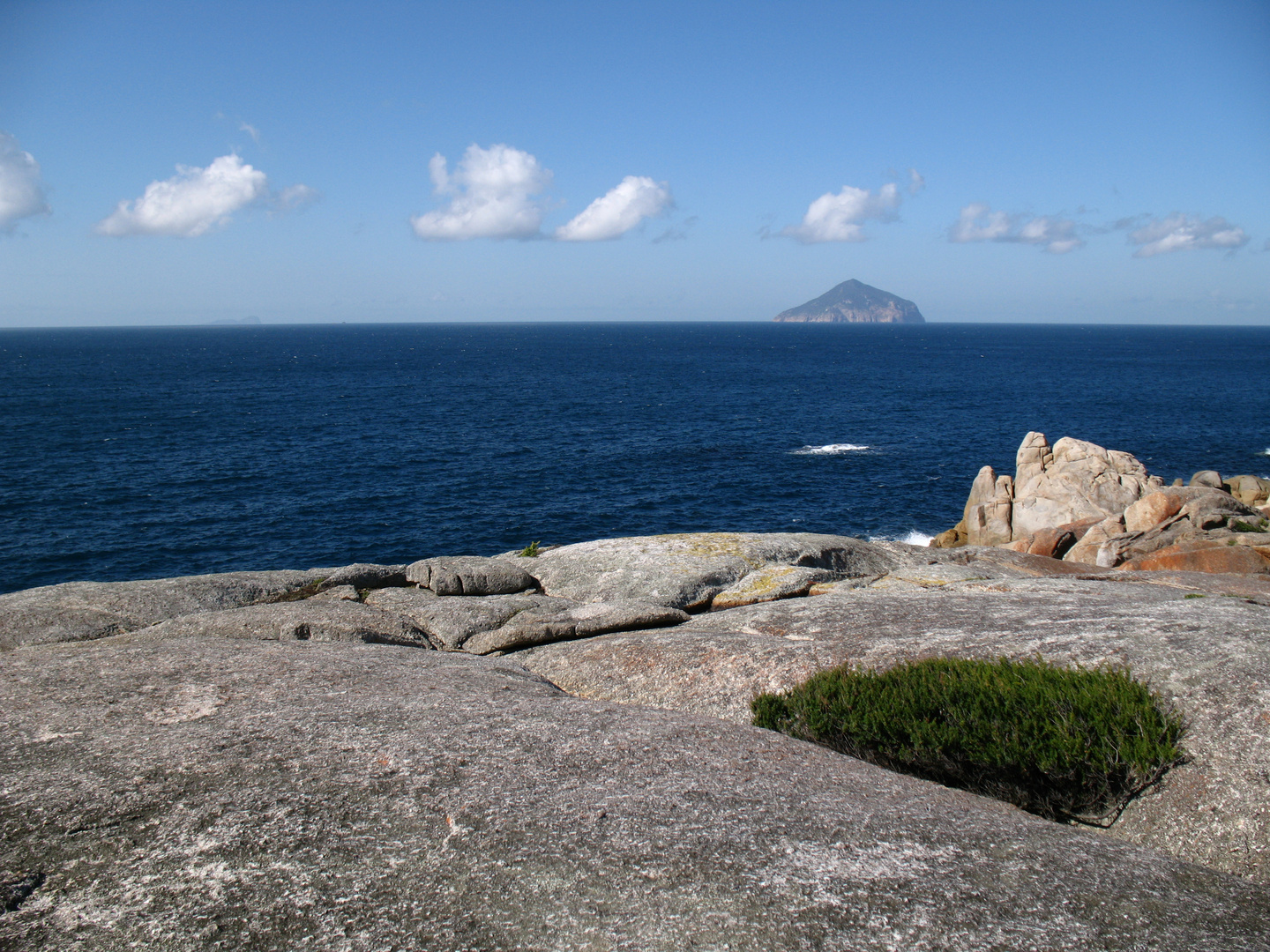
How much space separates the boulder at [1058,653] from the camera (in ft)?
26.2

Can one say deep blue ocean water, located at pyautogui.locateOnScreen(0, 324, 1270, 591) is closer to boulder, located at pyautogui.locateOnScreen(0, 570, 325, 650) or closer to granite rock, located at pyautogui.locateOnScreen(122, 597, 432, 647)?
boulder, located at pyautogui.locateOnScreen(0, 570, 325, 650)

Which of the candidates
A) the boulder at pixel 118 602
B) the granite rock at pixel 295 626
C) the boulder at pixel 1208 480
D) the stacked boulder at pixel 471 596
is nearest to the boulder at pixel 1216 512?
the boulder at pixel 1208 480

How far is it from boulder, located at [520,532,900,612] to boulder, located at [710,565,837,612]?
0.97 ft

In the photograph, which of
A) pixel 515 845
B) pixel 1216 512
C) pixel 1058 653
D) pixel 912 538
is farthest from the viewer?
pixel 912 538

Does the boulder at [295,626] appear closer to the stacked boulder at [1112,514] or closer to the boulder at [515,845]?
the boulder at [515,845]

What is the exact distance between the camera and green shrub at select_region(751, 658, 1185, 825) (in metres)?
8.38

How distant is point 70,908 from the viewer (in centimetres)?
543

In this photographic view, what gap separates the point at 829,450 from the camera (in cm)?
7762

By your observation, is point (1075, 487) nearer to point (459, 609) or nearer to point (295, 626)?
point (459, 609)

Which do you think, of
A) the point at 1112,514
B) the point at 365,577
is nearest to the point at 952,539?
the point at 1112,514

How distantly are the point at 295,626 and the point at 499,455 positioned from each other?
2381 inches

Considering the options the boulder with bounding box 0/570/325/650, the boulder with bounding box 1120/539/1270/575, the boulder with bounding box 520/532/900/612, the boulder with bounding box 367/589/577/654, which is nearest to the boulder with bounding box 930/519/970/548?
the boulder with bounding box 1120/539/1270/575

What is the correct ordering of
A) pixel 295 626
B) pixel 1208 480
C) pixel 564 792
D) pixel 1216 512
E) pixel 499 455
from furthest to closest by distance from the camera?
pixel 499 455
pixel 1208 480
pixel 1216 512
pixel 295 626
pixel 564 792

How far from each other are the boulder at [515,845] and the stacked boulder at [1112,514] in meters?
21.9
